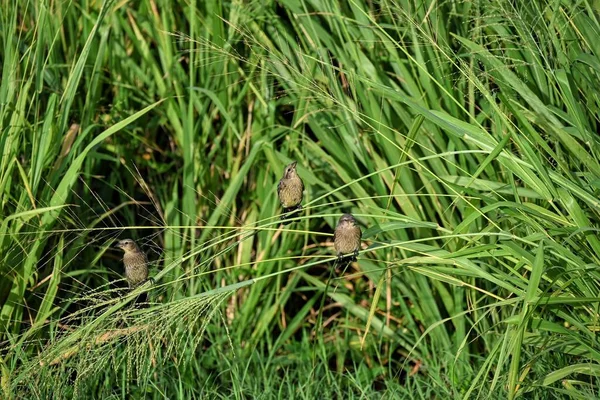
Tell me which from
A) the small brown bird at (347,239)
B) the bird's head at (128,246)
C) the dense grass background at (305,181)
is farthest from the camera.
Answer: the bird's head at (128,246)

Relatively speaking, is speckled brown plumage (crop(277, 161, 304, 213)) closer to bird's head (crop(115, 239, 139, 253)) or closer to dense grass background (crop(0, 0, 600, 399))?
dense grass background (crop(0, 0, 600, 399))

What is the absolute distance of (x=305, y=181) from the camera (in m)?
4.38

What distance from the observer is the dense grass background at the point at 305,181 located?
3254 mm

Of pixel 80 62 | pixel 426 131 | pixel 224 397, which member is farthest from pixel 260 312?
pixel 80 62

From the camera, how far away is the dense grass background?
325cm

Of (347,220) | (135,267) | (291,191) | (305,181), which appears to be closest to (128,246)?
(135,267)

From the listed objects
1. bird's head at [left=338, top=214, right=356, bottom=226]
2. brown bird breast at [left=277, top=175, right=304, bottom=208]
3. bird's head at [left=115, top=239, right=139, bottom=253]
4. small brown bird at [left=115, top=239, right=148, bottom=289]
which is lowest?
bird's head at [left=115, top=239, right=139, bottom=253]

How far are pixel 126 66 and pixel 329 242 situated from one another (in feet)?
4.32

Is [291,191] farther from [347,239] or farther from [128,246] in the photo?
[128,246]

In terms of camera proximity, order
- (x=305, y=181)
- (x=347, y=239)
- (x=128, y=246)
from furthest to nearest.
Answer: (x=305, y=181)
(x=128, y=246)
(x=347, y=239)

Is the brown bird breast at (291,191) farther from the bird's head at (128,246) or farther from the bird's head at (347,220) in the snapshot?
the bird's head at (128,246)

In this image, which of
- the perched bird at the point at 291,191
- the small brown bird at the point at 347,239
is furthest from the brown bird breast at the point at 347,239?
the perched bird at the point at 291,191

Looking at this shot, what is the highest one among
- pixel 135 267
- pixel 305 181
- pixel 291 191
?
pixel 291 191

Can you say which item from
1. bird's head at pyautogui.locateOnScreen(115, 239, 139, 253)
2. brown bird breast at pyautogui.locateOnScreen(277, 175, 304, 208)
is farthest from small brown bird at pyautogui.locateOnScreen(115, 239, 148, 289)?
brown bird breast at pyautogui.locateOnScreen(277, 175, 304, 208)
